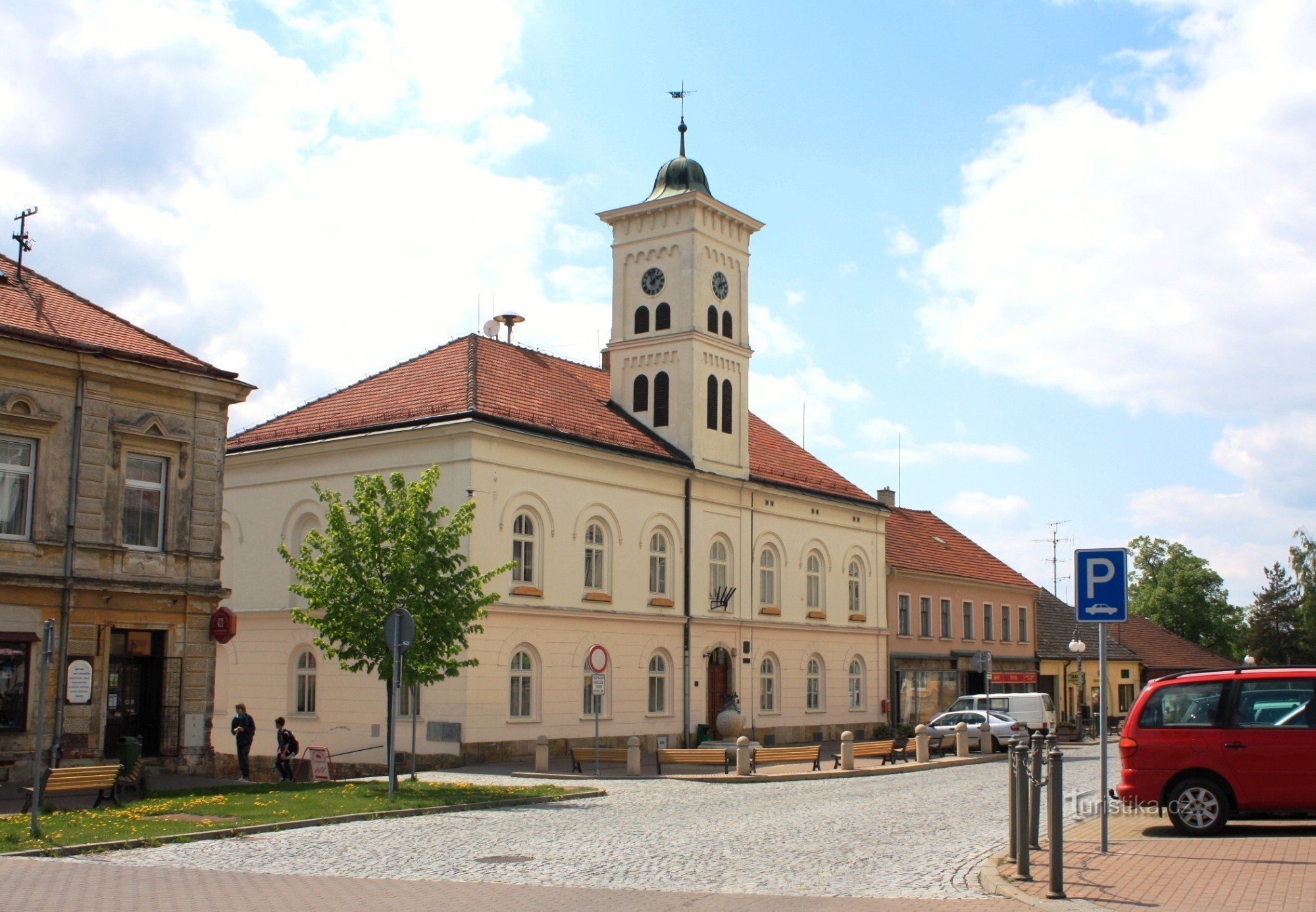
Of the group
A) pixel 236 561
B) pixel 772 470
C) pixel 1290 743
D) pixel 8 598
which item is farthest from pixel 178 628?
pixel 772 470

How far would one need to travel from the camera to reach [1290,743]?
14.8 meters

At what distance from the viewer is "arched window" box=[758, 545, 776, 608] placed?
41.4 metres

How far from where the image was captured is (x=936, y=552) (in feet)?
176

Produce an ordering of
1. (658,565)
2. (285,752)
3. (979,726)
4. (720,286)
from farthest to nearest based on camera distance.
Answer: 1. (720,286)
2. (658,565)
3. (979,726)
4. (285,752)

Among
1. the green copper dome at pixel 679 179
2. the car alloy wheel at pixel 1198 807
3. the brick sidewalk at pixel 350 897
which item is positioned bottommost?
the brick sidewalk at pixel 350 897

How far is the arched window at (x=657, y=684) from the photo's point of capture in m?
36.4

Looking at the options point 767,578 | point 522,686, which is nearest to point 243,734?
point 522,686

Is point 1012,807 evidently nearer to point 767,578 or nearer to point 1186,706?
point 1186,706

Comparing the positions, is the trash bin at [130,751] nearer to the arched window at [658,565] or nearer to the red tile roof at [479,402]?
the red tile roof at [479,402]

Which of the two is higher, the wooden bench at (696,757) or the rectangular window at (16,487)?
the rectangular window at (16,487)

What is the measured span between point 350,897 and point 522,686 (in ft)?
67.4

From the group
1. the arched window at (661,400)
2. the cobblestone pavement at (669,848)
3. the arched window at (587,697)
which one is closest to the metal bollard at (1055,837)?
the cobblestone pavement at (669,848)

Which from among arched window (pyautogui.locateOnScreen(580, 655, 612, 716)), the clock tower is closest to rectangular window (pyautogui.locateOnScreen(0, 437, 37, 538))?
arched window (pyautogui.locateOnScreen(580, 655, 612, 716))

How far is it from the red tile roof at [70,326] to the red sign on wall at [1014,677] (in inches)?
1507
